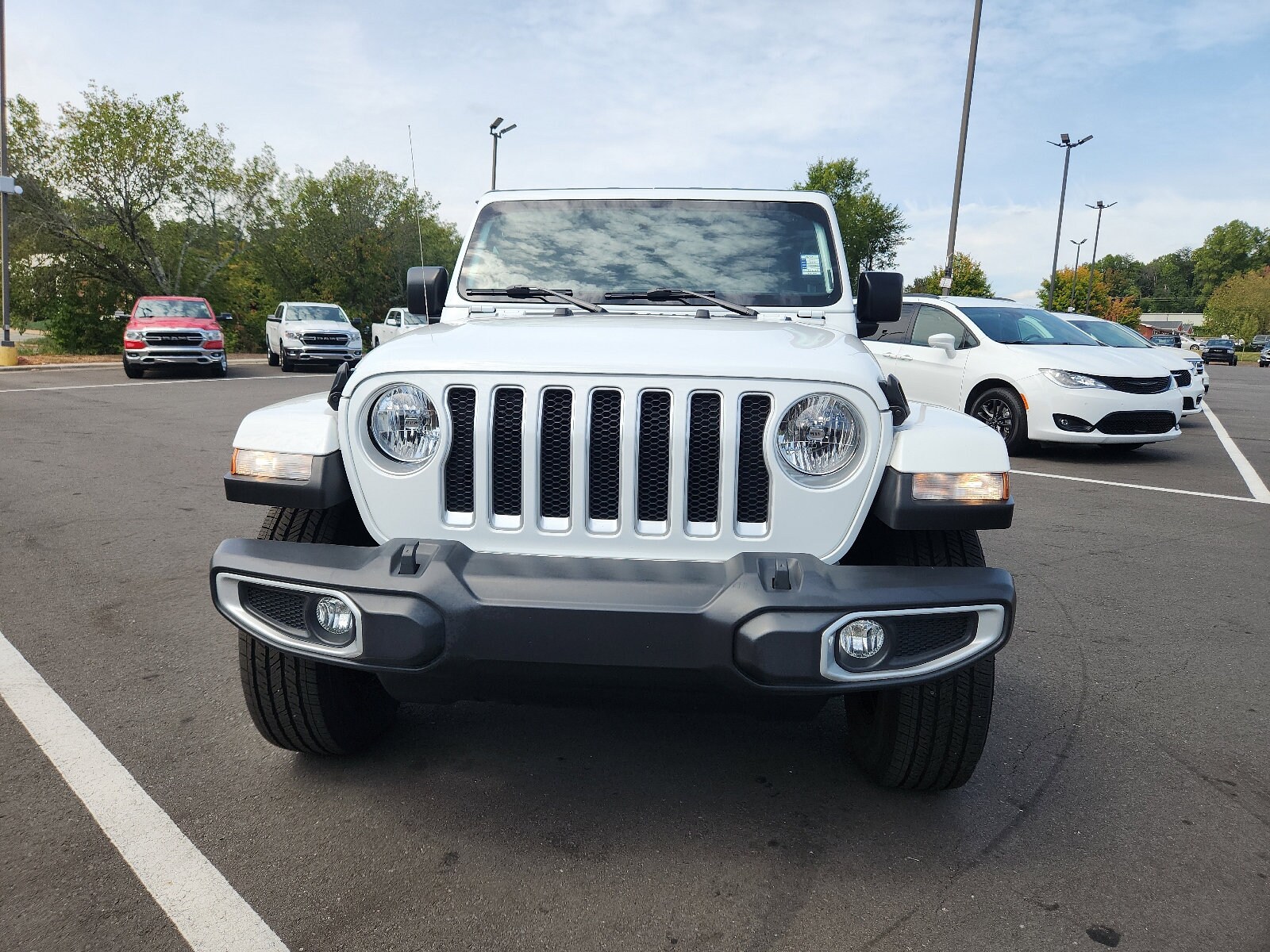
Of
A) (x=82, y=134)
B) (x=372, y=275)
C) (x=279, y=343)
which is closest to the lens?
(x=279, y=343)

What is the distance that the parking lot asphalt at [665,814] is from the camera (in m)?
2.21

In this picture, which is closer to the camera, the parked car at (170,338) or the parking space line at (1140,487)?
the parking space line at (1140,487)

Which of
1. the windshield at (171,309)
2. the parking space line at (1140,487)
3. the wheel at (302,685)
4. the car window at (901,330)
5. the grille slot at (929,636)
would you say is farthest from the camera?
the windshield at (171,309)

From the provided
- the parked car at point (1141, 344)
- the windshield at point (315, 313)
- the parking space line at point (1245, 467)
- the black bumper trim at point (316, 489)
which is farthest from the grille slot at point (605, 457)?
the windshield at point (315, 313)

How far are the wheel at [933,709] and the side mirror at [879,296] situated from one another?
144 cm

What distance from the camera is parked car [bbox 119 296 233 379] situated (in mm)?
18969

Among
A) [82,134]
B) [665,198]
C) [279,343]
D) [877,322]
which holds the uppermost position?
[82,134]

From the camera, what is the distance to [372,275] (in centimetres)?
4666

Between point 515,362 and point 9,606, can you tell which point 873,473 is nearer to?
point 515,362

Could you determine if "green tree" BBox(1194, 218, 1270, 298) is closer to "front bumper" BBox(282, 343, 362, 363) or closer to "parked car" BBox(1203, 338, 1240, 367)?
"parked car" BBox(1203, 338, 1240, 367)

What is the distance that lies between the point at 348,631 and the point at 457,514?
39cm

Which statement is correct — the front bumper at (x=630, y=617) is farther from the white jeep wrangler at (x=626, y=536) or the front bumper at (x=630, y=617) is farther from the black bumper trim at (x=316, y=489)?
the black bumper trim at (x=316, y=489)

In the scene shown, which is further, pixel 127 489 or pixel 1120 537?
pixel 127 489

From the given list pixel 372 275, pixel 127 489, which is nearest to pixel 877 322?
pixel 127 489
